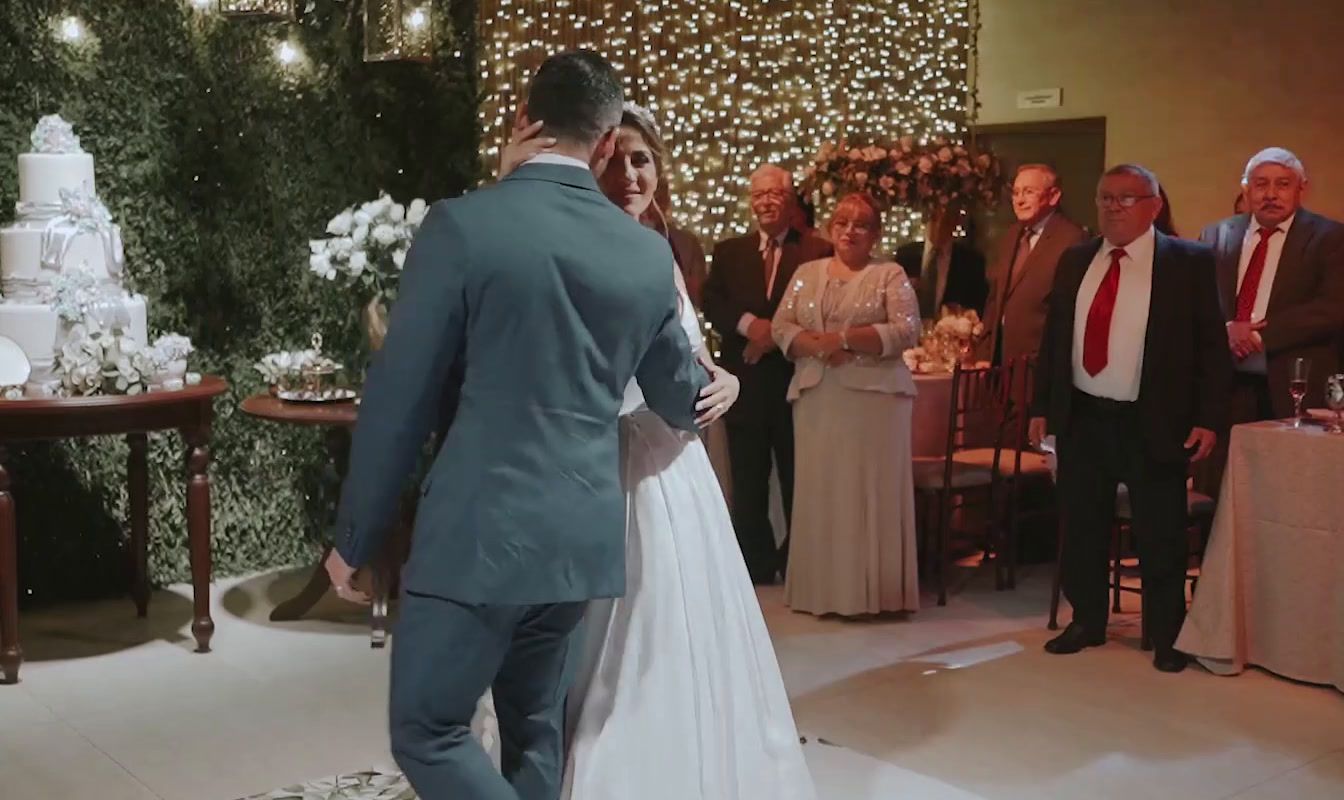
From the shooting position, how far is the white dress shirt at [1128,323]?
464 cm

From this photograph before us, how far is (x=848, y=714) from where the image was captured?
421cm

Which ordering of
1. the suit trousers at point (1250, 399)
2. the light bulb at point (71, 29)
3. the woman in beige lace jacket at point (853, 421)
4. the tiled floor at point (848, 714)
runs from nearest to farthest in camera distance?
the tiled floor at point (848, 714)
the woman in beige lace jacket at point (853, 421)
the light bulb at point (71, 29)
the suit trousers at point (1250, 399)

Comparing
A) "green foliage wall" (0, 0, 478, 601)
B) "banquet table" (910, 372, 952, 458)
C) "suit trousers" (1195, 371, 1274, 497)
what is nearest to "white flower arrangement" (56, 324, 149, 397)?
"green foliage wall" (0, 0, 478, 601)

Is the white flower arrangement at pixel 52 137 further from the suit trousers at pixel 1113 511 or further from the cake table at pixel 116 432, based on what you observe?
the suit trousers at pixel 1113 511

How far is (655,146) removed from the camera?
2895 mm

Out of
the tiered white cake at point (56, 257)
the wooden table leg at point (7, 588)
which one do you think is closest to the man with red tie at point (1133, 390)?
the tiered white cake at point (56, 257)

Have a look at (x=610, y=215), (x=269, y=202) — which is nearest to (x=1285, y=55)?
(x=269, y=202)

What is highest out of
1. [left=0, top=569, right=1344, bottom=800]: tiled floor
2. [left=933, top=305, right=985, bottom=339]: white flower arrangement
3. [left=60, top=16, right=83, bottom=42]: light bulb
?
[left=60, top=16, right=83, bottom=42]: light bulb

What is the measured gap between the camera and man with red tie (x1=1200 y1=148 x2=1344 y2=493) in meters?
5.35

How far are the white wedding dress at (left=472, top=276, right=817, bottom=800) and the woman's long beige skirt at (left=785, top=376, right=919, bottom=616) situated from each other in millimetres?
2435

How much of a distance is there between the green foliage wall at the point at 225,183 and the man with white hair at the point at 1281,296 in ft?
10.9

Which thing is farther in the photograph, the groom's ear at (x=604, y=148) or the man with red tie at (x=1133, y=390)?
the man with red tie at (x=1133, y=390)

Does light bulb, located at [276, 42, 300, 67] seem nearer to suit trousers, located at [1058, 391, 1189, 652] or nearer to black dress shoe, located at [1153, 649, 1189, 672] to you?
suit trousers, located at [1058, 391, 1189, 652]

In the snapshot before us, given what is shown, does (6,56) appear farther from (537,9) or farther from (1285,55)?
(1285,55)
